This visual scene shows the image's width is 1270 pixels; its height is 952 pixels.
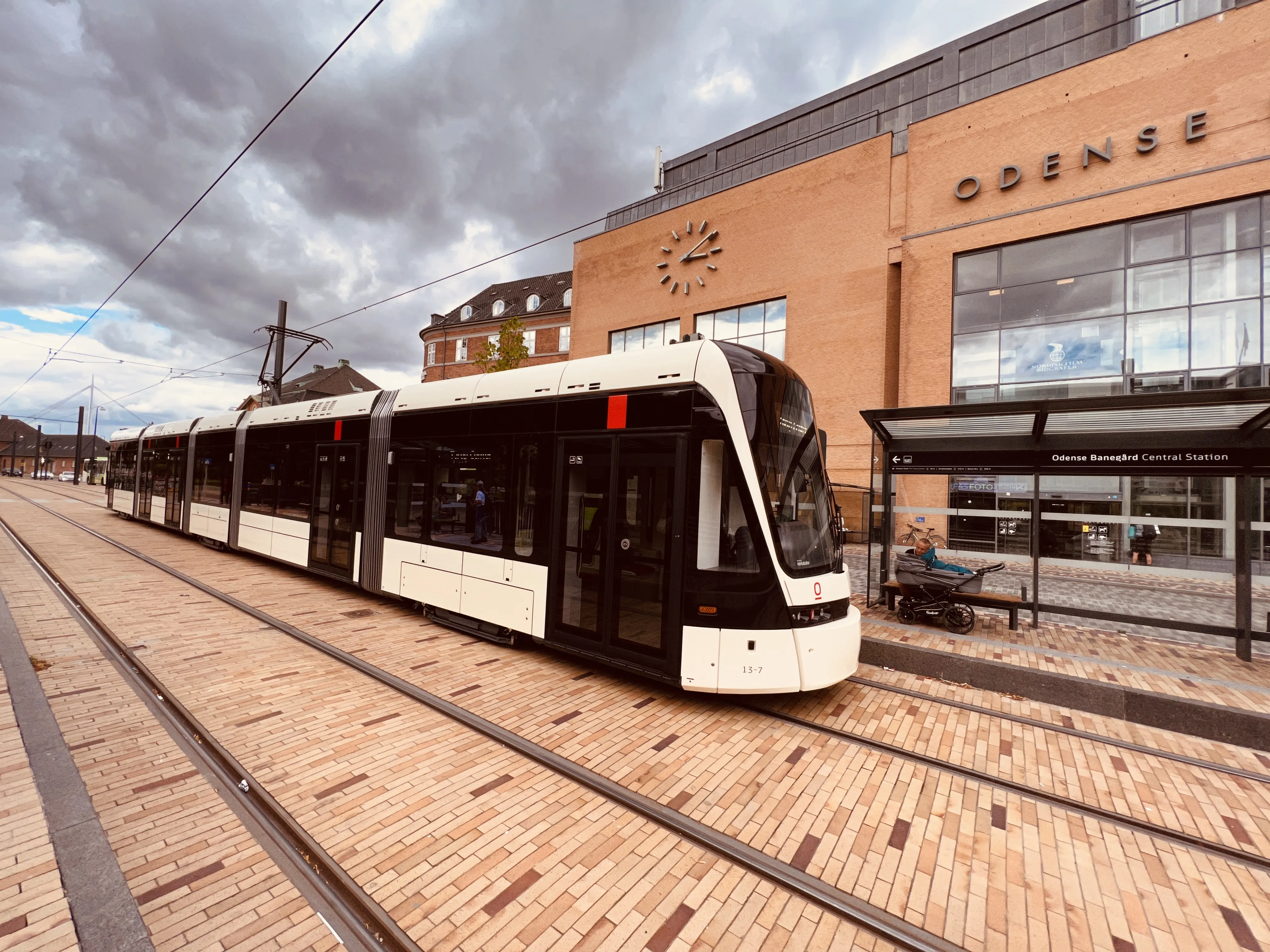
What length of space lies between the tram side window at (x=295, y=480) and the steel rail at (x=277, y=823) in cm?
395

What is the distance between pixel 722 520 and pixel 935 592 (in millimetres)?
4756

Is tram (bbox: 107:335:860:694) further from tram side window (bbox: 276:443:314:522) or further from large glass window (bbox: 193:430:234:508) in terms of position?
large glass window (bbox: 193:430:234:508)

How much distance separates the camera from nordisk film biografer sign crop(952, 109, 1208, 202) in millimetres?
14016

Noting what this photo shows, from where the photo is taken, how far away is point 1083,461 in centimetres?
756

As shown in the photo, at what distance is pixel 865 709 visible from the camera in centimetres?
499

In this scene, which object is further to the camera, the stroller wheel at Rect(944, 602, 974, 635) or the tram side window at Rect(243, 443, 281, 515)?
the tram side window at Rect(243, 443, 281, 515)

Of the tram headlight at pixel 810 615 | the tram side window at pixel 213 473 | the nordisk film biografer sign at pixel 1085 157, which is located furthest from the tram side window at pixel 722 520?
the nordisk film biografer sign at pixel 1085 157

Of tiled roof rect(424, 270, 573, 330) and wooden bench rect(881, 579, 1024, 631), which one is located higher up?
tiled roof rect(424, 270, 573, 330)

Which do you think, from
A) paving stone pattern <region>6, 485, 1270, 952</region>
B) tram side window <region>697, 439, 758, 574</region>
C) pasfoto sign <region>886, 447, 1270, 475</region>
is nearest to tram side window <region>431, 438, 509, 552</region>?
paving stone pattern <region>6, 485, 1270, 952</region>

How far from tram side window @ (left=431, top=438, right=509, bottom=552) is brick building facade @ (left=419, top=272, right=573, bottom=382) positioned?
30300 millimetres

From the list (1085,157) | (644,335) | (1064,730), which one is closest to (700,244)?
(644,335)

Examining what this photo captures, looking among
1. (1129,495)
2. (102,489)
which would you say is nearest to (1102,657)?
(1129,495)

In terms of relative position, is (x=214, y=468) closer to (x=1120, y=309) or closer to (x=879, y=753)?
(x=879, y=753)

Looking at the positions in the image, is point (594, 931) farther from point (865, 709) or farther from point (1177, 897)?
point (865, 709)
